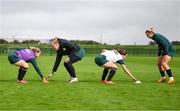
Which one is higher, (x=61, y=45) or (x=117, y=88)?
(x=61, y=45)

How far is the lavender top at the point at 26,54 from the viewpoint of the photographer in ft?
51.6

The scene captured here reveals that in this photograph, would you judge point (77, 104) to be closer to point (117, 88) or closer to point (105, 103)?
point (105, 103)

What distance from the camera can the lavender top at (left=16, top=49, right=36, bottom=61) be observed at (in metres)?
15.7

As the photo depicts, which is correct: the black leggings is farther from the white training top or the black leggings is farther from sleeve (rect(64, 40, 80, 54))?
the white training top

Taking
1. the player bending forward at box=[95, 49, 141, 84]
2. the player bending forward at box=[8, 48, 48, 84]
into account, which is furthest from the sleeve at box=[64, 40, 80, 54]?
the player bending forward at box=[8, 48, 48, 84]

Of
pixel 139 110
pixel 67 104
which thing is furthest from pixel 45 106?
pixel 139 110

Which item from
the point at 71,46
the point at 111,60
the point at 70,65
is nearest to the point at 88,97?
the point at 70,65

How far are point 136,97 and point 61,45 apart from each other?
4.65 metres

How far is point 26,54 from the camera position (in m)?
15.8

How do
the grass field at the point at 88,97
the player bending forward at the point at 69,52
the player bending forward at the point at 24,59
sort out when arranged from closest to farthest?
1. the grass field at the point at 88,97
2. the player bending forward at the point at 24,59
3. the player bending forward at the point at 69,52

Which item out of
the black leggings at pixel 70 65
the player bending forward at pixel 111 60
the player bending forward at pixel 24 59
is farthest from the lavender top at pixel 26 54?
the player bending forward at pixel 111 60

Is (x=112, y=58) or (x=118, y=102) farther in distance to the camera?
(x=112, y=58)

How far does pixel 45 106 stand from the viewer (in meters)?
10.6

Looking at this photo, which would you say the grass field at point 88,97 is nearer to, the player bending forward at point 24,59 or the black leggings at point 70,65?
the black leggings at point 70,65
